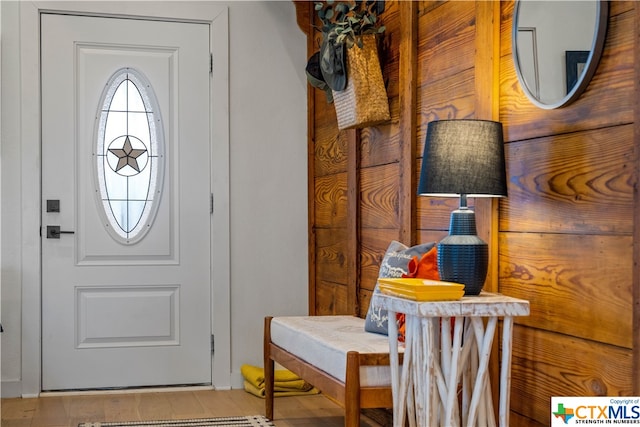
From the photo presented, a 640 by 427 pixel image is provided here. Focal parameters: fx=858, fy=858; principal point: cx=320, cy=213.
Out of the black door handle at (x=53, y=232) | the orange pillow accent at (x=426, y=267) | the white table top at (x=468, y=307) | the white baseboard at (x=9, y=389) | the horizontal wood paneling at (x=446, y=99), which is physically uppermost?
the horizontal wood paneling at (x=446, y=99)

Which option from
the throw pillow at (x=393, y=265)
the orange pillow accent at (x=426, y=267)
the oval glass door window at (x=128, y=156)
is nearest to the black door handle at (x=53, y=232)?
the oval glass door window at (x=128, y=156)

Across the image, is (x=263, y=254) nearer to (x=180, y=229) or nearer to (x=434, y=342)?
(x=180, y=229)

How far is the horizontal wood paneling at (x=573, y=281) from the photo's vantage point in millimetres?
2318

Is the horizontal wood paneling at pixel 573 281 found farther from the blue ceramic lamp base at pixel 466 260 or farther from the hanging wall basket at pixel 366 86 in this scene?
the hanging wall basket at pixel 366 86

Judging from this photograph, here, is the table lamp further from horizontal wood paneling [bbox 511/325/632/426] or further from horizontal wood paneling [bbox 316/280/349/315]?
horizontal wood paneling [bbox 316/280/349/315]

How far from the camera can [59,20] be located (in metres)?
4.61

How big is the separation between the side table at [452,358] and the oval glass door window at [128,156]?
2.31m

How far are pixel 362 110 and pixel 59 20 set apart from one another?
1.89 metres

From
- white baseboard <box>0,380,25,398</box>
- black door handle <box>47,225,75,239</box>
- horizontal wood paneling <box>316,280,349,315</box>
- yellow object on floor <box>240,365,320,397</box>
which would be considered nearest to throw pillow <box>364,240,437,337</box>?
horizontal wood paneling <box>316,280,349,315</box>

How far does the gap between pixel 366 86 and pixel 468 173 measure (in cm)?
119

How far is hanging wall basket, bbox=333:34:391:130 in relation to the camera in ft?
12.3

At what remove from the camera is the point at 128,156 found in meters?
4.71

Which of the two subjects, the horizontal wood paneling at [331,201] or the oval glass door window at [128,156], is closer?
the horizontal wood paneling at [331,201]

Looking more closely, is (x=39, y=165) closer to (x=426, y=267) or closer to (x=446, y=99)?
(x=446, y=99)
